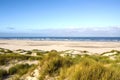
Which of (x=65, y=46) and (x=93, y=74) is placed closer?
(x=93, y=74)

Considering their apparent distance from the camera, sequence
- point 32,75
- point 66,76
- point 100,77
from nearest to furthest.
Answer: point 100,77 → point 66,76 → point 32,75

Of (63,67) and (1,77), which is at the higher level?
→ (63,67)

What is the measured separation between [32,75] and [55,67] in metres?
1.12

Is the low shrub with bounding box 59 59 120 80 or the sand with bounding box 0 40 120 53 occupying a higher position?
the low shrub with bounding box 59 59 120 80

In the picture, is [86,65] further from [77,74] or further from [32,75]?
[32,75]

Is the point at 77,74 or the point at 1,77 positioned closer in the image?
the point at 77,74

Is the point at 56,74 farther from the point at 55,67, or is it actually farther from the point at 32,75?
the point at 32,75

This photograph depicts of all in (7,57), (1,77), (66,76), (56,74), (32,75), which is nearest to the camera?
(66,76)

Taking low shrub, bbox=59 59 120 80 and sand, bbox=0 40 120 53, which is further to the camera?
sand, bbox=0 40 120 53

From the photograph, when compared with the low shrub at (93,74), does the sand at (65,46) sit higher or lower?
lower

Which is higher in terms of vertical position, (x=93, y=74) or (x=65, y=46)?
(x=93, y=74)

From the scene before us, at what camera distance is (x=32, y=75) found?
8172 mm

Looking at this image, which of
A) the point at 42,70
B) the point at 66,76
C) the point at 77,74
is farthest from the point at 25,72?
the point at 77,74

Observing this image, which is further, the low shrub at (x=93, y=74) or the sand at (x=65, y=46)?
the sand at (x=65, y=46)
